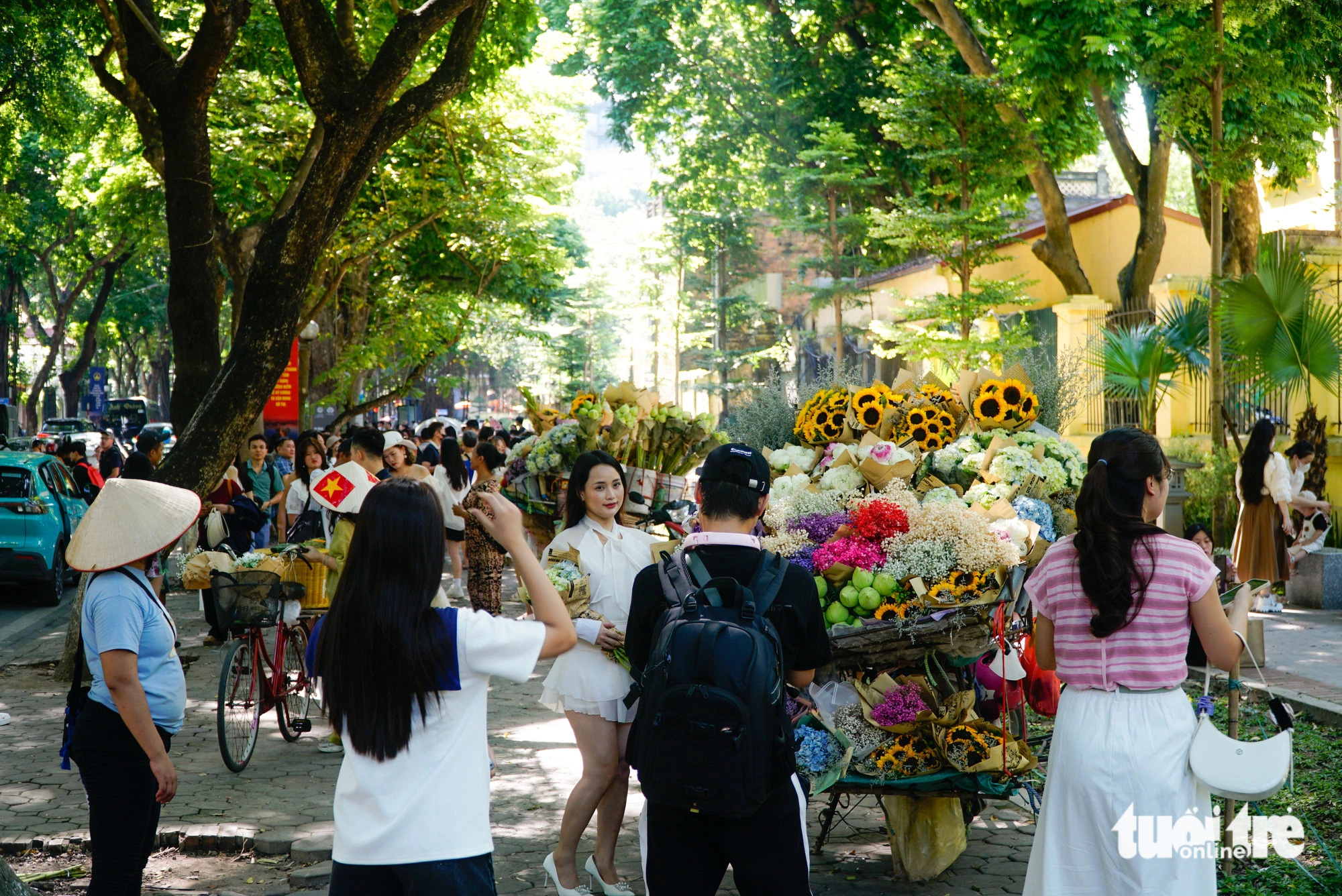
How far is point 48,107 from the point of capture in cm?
1617

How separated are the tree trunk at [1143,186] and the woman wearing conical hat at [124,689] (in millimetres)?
15445

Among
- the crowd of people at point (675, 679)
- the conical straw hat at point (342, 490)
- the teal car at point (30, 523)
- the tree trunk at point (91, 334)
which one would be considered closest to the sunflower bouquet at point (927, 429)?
the crowd of people at point (675, 679)

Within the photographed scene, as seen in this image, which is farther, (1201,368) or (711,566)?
(1201,368)

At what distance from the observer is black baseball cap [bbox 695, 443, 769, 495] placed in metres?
3.57

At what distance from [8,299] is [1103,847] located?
33.2m

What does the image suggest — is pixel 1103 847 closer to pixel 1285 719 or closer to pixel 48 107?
pixel 1285 719

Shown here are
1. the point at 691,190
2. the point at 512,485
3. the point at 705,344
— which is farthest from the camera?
the point at 705,344

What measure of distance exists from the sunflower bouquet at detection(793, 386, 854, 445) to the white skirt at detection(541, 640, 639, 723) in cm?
214

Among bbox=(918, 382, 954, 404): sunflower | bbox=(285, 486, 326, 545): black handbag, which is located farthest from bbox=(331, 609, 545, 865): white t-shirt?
bbox=(285, 486, 326, 545): black handbag

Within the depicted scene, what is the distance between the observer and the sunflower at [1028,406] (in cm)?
608

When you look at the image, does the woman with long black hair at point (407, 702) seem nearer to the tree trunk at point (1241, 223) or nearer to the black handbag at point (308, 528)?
the black handbag at point (308, 528)

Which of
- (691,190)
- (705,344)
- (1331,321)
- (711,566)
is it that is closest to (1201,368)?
(1331,321)

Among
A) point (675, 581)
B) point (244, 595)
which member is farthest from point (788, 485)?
point (244, 595)

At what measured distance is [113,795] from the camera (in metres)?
3.82
